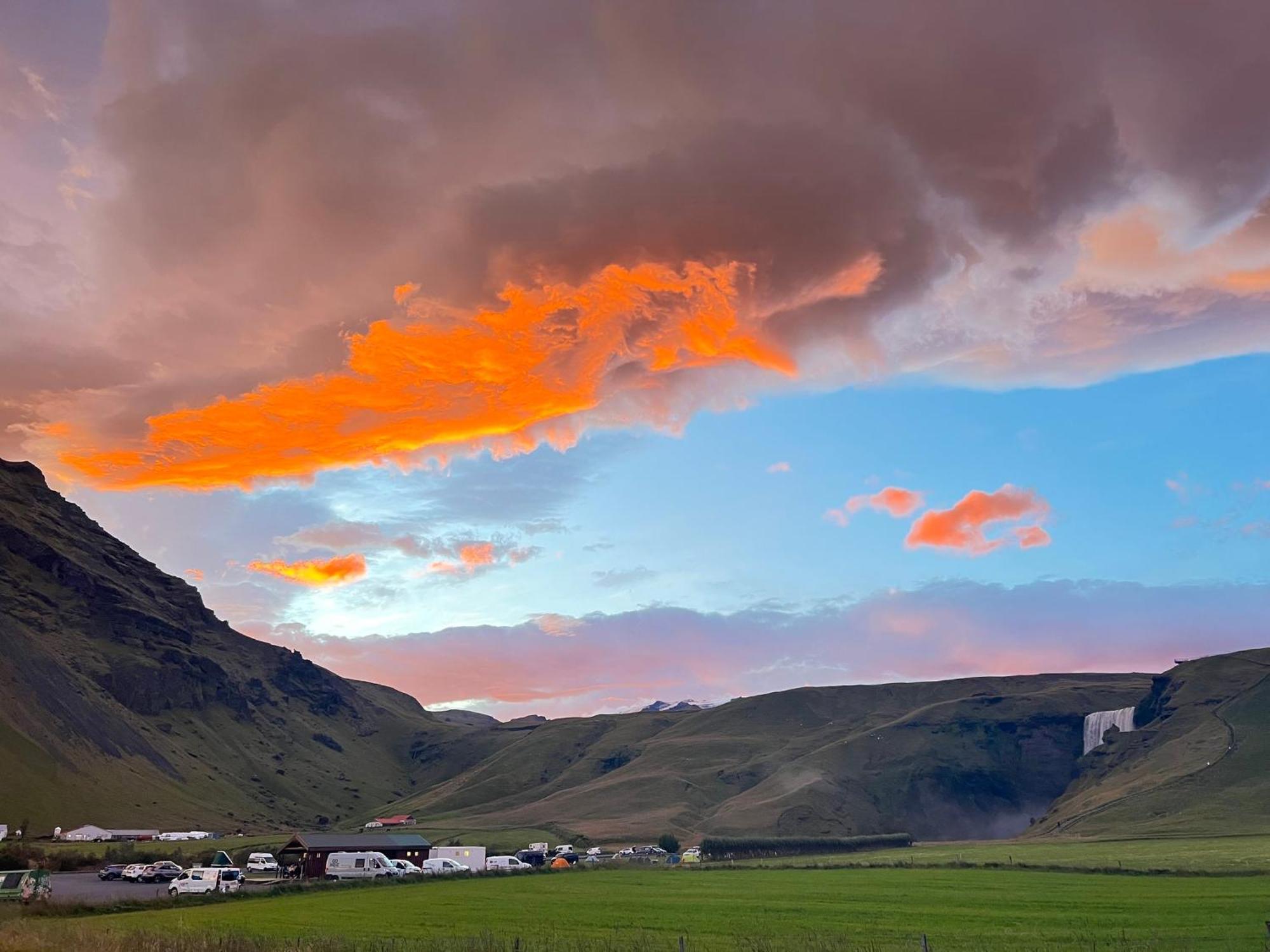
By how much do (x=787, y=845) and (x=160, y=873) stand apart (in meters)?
76.5

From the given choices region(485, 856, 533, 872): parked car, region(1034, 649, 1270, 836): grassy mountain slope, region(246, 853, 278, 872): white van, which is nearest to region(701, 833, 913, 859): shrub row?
region(1034, 649, 1270, 836): grassy mountain slope

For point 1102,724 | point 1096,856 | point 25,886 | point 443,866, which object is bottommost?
point 1096,856

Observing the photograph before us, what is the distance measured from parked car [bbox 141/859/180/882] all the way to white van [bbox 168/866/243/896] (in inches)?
309

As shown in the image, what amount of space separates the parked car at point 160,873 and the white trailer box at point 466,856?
25.5 m

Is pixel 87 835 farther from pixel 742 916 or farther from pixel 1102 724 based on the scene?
pixel 1102 724

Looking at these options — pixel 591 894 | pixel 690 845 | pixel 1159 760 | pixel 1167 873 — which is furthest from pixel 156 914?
pixel 1159 760

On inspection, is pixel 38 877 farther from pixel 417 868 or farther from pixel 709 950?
pixel 709 950

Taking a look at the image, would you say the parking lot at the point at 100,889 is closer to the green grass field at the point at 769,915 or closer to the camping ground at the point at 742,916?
the camping ground at the point at 742,916

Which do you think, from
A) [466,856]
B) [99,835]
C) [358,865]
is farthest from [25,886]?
[99,835]

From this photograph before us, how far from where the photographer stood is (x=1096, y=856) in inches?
3332

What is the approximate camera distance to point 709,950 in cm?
3250

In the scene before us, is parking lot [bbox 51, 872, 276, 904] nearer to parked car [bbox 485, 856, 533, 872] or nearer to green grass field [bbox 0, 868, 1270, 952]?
green grass field [bbox 0, 868, 1270, 952]

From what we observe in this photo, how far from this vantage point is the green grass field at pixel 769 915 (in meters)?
33.9

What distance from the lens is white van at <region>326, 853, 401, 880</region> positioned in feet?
257
